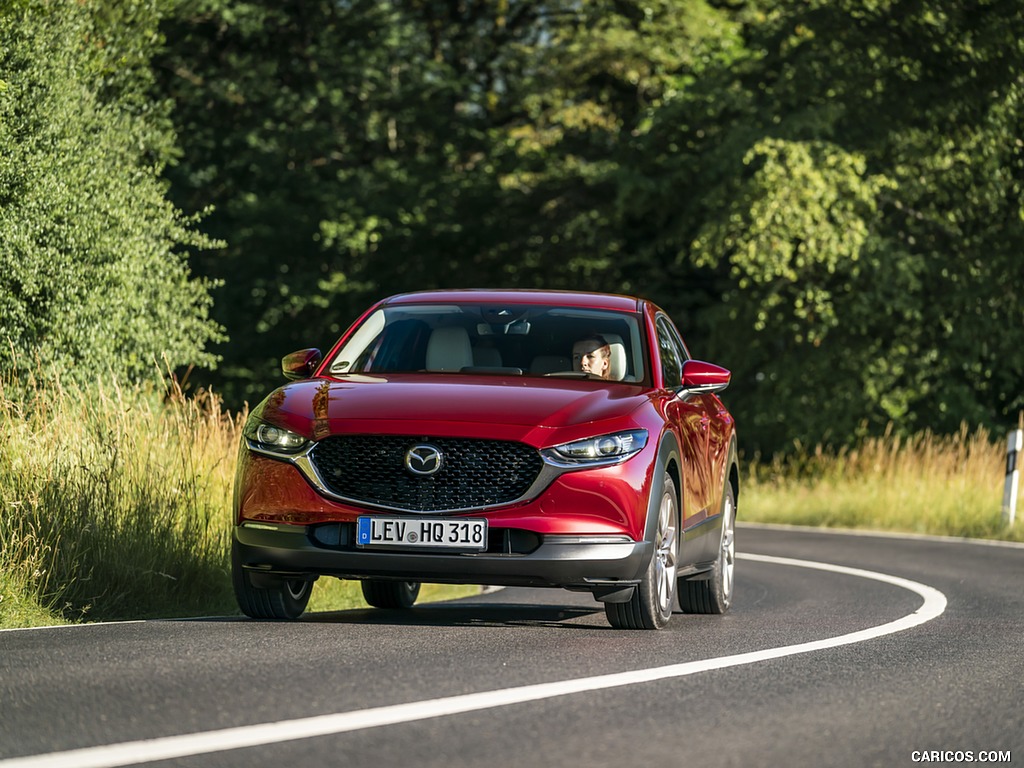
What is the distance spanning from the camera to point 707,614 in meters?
11.5

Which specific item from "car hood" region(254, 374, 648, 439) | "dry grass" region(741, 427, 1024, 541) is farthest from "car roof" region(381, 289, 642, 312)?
"dry grass" region(741, 427, 1024, 541)

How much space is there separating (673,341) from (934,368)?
807 inches

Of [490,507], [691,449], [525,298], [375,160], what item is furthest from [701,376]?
[375,160]

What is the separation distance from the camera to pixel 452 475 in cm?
880

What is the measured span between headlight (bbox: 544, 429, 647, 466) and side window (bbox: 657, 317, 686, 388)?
4.19 feet

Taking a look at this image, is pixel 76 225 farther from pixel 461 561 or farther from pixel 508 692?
pixel 508 692

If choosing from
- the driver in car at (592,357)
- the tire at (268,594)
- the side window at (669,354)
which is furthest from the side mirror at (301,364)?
the side window at (669,354)

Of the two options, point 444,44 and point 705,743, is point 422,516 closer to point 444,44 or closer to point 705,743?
point 705,743

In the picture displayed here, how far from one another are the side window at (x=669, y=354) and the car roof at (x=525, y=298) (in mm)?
284

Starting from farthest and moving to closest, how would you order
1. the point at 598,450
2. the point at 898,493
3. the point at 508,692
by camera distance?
the point at 898,493 → the point at 598,450 → the point at 508,692

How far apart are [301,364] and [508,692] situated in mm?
3602

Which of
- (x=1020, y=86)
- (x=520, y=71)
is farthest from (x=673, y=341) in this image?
(x=520, y=71)

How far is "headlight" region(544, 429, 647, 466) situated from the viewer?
29.0 feet

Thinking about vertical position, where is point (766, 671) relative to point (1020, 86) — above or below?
below
